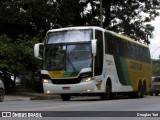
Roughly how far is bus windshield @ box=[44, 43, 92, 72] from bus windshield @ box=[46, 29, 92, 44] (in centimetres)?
34

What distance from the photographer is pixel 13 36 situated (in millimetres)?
39312

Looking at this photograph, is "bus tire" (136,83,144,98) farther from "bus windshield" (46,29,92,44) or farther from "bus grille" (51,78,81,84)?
"bus grille" (51,78,81,84)

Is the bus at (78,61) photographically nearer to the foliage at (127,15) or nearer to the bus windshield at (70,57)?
the bus windshield at (70,57)

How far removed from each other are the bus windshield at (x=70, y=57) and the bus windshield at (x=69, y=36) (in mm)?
336

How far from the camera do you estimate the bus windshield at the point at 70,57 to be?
25047 mm

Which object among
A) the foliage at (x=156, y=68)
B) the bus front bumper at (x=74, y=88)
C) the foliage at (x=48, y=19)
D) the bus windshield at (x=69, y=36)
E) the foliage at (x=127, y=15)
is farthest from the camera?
the foliage at (x=156, y=68)

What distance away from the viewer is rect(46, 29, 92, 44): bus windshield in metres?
25.5

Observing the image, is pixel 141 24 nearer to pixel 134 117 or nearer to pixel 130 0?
pixel 130 0

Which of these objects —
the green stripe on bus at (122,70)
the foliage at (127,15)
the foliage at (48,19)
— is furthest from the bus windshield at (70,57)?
the foliage at (127,15)

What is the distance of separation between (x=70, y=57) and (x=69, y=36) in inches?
49.0

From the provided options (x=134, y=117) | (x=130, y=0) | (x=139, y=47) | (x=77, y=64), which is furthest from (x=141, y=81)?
(x=134, y=117)

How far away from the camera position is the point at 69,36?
84.8ft

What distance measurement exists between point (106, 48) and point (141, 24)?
22008 millimetres

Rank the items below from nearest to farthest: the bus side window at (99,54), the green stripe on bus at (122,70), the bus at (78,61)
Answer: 1. the bus at (78,61)
2. the bus side window at (99,54)
3. the green stripe on bus at (122,70)
